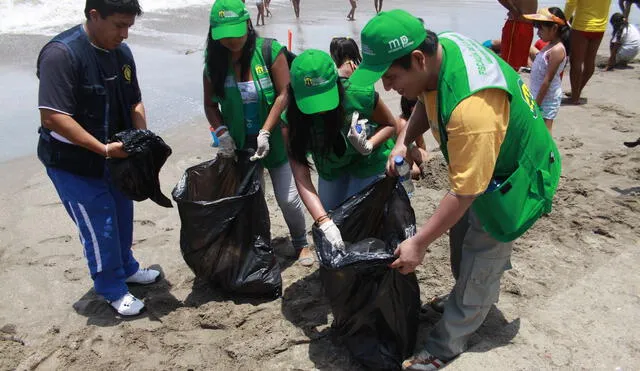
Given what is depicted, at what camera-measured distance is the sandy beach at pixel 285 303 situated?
2.55 meters

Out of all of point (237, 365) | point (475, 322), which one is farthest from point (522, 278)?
point (237, 365)

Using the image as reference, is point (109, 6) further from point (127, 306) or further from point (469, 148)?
point (469, 148)

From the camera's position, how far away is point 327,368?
250cm

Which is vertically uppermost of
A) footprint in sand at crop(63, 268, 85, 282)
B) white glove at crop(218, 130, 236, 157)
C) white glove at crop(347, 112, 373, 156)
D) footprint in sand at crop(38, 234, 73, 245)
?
white glove at crop(347, 112, 373, 156)

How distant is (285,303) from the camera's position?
3.01 meters

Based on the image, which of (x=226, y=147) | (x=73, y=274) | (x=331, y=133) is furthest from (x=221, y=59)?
(x=73, y=274)

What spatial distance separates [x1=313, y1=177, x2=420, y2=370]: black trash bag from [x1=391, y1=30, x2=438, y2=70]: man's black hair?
30.0 inches

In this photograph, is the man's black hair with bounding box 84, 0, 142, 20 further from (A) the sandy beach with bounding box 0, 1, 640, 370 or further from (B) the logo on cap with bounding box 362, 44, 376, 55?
(A) the sandy beach with bounding box 0, 1, 640, 370

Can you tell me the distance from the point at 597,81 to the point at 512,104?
6414 mm

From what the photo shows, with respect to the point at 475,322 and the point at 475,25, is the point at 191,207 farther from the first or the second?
the point at 475,25

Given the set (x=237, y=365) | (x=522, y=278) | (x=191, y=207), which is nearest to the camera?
(x=237, y=365)

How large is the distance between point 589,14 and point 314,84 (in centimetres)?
513

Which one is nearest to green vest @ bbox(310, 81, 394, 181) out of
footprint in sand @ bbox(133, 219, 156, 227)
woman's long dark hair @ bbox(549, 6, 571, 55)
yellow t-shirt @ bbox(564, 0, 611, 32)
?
footprint in sand @ bbox(133, 219, 156, 227)

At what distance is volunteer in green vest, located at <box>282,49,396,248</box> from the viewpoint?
95.0 inches
